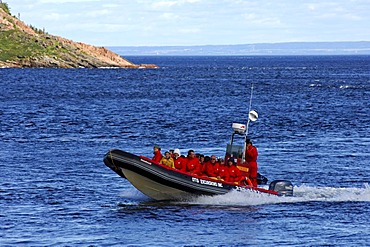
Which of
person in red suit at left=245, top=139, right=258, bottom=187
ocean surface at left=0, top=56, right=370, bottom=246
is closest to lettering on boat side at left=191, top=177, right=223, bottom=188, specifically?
ocean surface at left=0, top=56, right=370, bottom=246

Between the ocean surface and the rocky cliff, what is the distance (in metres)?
64.9

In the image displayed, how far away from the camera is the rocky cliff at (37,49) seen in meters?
136

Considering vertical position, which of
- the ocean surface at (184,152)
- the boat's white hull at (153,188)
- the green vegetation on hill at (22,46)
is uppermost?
the green vegetation on hill at (22,46)

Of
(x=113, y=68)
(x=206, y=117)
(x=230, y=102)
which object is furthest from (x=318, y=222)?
(x=113, y=68)

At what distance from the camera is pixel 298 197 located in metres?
28.6

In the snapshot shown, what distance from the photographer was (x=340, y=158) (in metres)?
37.2

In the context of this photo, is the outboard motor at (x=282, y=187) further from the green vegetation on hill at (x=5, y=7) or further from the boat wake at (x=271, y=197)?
the green vegetation on hill at (x=5, y=7)

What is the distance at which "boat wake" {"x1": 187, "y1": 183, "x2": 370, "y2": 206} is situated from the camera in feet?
90.9

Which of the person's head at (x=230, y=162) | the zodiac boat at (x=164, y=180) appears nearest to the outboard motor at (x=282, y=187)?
the zodiac boat at (x=164, y=180)

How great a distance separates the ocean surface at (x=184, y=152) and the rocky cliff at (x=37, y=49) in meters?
64.9

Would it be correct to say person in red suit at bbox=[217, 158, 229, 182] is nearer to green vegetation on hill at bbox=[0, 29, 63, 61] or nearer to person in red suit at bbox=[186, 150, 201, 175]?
person in red suit at bbox=[186, 150, 201, 175]

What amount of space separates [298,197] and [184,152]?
437 inches

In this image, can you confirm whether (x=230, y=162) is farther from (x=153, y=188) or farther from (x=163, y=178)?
(x=153, y=188)

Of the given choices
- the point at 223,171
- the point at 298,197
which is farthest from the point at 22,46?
the point at 298,197
